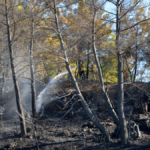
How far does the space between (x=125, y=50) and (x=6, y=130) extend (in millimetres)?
7625

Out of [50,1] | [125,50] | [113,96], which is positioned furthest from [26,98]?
[125,50]

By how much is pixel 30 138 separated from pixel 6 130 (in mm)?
1980

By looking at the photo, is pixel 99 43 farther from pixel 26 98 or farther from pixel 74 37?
pixel 26 98

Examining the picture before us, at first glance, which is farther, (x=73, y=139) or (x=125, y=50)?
(x=73, y=139)

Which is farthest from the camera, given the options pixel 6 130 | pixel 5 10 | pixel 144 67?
pixel 144 67

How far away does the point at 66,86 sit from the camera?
15406mm

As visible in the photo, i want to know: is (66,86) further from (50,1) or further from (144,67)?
(50,1)

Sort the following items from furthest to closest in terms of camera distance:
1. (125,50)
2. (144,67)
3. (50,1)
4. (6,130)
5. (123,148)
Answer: (144,67), (6,130), (50,1), (125,50), (123,148)

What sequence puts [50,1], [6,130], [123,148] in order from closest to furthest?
1. [123,148]
2. [50,1]
3. [6,130]

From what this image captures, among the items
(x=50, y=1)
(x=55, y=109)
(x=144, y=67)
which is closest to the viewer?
(x=50, y=1)

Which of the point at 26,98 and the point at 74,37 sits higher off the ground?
the point at 74,37

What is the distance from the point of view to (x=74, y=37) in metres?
8.12

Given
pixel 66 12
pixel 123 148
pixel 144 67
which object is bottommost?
pixel 123 148

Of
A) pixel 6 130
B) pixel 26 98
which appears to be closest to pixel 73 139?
pixel 6 130
